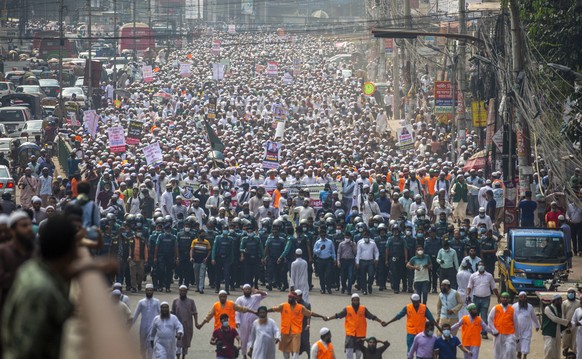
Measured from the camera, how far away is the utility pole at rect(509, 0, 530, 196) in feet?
78.8

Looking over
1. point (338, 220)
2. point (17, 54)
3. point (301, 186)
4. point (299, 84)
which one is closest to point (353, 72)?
point (299, 84)

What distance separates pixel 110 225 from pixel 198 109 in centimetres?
2707

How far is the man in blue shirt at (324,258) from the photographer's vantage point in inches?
880

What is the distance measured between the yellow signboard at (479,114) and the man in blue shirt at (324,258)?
13.7 m

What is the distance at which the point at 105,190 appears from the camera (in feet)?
86.9

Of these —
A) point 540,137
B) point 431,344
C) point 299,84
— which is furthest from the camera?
point 299,84

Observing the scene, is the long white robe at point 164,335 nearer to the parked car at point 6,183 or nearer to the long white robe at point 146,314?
the long white robe at point 146,314

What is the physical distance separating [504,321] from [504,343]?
304 mm

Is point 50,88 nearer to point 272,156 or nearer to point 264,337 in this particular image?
point 272,156

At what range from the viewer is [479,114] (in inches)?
1388

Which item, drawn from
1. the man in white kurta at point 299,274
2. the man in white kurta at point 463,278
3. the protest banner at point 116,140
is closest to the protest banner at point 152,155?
the protest banner at point 116,140

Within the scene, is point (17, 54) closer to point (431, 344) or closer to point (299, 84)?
point (299, 84)

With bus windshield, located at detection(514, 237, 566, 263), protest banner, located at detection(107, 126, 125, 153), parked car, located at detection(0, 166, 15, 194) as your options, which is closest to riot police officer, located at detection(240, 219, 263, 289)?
bus windshield, located at detection(514, 237, 566, 263)

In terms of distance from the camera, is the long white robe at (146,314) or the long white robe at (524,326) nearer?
the long white robe at (146,314)
